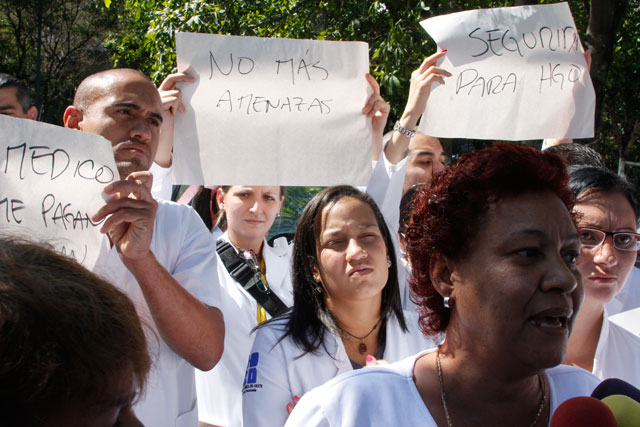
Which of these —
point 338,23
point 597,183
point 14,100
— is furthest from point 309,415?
point 338,23

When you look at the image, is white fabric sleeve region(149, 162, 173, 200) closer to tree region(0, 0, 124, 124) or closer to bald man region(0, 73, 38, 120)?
bald man region(0, 73, 38, 120)

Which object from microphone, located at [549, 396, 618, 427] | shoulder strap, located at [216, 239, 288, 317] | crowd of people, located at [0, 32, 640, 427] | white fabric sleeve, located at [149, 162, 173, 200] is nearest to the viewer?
crowd of people, located at [0, 32, 640, 427]

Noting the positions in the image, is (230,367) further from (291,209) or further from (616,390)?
(291,209)

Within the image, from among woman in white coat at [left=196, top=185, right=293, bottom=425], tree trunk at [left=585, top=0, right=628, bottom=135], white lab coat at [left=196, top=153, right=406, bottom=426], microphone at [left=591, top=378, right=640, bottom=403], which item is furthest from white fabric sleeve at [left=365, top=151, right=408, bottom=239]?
tree trunk at [left=585, top=0, right=628, bottom=135]

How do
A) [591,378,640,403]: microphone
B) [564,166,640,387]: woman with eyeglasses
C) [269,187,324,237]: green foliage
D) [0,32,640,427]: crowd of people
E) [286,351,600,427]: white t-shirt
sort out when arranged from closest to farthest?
[0,32,640,427]: crowd of people → [591,378,640,403]: microphone → [286,351,600,427]: white t-shirt → [564,166,640,387]: woman with eyeglasses → [269,187,324,237]: green foliage

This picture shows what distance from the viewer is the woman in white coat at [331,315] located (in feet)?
7.02

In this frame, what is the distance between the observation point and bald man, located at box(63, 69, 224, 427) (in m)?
1.86

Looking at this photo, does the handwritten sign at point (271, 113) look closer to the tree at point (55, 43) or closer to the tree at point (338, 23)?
the tree at point (338, 23)

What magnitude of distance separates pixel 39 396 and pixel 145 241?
106 centimetres

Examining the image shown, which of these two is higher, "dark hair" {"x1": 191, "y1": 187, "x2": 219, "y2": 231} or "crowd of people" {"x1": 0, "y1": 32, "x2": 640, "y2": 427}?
"dark hair" {"x1": 191, "y1": 187, "x2": 219, "y2": 231}

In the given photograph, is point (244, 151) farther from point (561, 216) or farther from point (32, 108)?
point (32, 108)

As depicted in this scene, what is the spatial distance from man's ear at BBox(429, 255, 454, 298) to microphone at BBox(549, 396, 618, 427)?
0.49 m

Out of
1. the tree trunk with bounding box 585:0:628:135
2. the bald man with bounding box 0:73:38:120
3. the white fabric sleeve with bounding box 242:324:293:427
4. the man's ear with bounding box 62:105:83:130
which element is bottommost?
the white fabric sleeve with bounding box 242:324:293:427

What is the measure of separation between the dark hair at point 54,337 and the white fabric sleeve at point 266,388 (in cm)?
116
